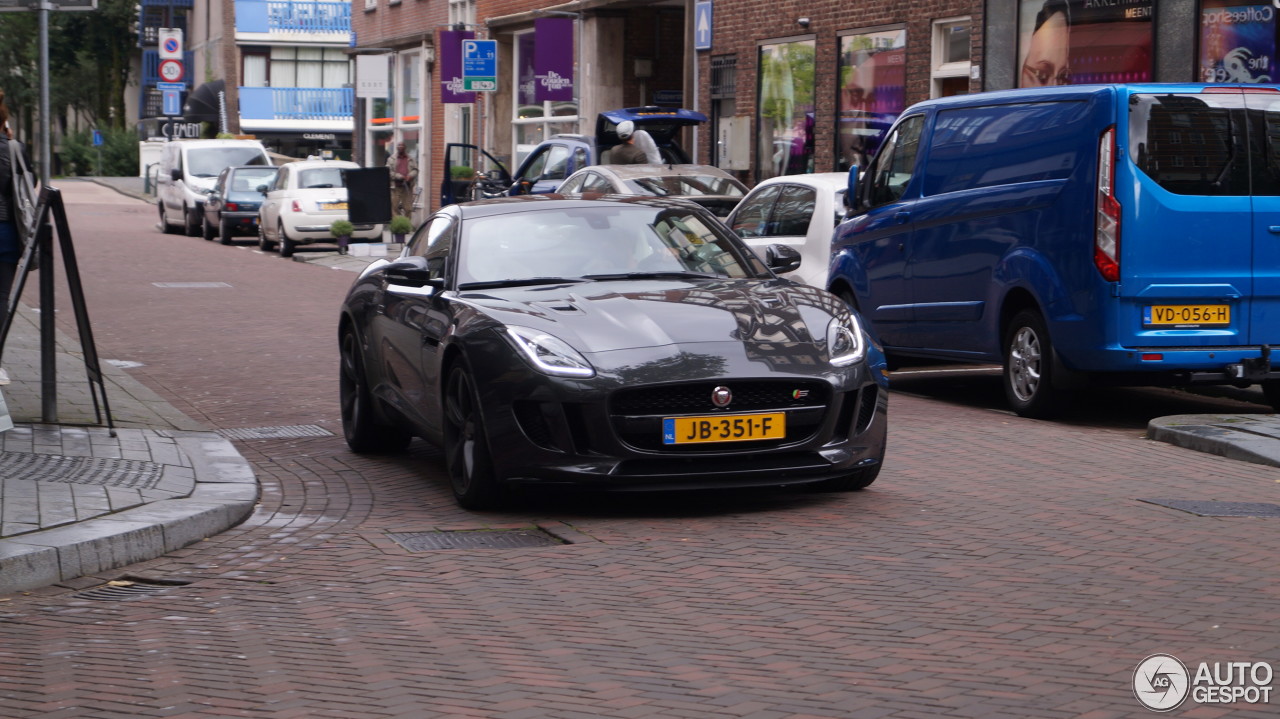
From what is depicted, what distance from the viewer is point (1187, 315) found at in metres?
10.3

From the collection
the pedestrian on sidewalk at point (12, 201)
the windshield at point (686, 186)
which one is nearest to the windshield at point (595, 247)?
the pedestrian on sidewalk at point (12, 201)

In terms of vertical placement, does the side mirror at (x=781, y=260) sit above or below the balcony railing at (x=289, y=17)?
below

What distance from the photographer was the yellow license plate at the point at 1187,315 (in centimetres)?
1024

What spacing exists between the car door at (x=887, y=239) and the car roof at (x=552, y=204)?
366cm

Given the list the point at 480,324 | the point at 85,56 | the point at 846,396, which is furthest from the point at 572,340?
the point at 85,56

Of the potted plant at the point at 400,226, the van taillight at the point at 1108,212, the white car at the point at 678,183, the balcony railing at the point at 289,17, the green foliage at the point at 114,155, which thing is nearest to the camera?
the van taillight at the point at 1108,212

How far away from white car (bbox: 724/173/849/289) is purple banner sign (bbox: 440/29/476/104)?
1764cm

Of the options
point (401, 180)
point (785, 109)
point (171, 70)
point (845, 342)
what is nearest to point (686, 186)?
point (785, 109)

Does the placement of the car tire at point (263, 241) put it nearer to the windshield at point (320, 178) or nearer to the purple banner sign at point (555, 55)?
the windshield at point (320, 178)

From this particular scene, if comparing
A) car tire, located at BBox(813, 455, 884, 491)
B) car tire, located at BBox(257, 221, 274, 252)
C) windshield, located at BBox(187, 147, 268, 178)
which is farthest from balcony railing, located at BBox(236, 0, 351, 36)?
car tire, located at BBox(813, 455, 884, 491)

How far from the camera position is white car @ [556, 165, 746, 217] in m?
17.6

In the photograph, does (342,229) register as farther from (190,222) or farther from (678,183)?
(678,183)

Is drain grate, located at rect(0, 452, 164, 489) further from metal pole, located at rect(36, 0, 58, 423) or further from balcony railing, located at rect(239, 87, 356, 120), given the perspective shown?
Answer: balcony railing, located at rect(239, 87, 356, 120)

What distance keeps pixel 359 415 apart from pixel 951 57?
13666mm
